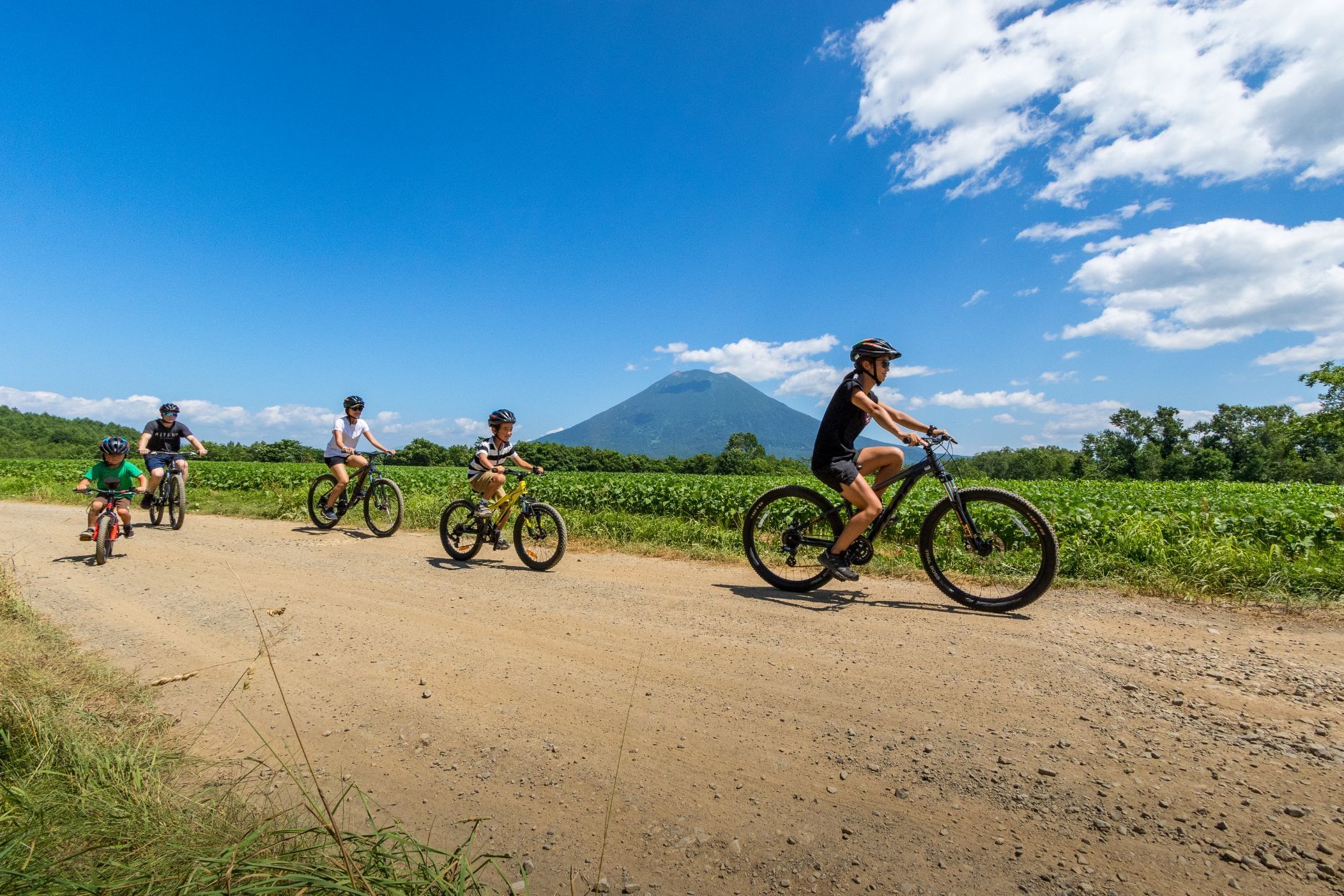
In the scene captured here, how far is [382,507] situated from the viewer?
10.4 m

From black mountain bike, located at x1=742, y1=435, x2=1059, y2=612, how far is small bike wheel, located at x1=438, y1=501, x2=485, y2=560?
359 cm

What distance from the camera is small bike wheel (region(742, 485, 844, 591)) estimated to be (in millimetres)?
6059

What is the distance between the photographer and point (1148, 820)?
2305 mm

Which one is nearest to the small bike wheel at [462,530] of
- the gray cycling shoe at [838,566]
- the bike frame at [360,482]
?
the bike frame at [360,482]

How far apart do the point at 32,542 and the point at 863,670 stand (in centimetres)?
1190

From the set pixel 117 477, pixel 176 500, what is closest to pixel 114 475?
pixel 117 477

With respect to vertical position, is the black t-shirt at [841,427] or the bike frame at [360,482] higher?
the black t-shirt at [841,427]

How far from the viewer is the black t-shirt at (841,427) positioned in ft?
18.8

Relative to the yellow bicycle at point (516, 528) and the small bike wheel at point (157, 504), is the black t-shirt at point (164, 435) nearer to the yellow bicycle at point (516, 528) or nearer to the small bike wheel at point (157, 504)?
the small bike wheel at point (157, 504)

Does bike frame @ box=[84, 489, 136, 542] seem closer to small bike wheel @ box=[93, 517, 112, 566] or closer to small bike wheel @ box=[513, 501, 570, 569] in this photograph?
small bike wheel @ box=[93, 517, 112, 566]

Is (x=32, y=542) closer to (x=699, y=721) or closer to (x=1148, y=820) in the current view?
(x=699, y=721)

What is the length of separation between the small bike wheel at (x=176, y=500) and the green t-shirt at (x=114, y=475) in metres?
2.26

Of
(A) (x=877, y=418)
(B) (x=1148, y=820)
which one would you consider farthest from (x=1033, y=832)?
(A) (x=877, y=418)

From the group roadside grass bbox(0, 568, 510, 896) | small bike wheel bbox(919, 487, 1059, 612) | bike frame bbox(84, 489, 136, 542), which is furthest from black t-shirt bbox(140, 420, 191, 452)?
small bike wheel bbox(919, 487, 1059, 612)
